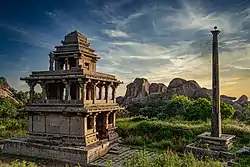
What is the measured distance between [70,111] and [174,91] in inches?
1211

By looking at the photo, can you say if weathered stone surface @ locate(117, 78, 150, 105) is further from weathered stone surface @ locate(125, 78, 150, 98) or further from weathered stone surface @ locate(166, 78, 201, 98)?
weathered stone surface @ locate(166, 78, 201, 98)

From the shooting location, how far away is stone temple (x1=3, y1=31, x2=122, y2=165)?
14320 millimetres

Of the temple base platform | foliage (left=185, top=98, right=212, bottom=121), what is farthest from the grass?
foliage (left=185, top=98, right=212, bottom=121)

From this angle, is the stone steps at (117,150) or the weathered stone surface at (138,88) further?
the weathered stone surface at (138,88)

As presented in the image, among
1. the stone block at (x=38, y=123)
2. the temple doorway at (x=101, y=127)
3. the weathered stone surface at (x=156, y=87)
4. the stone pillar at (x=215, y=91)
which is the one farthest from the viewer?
the weathered stone surface at (x=156, y=87)

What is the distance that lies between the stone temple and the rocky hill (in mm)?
23902

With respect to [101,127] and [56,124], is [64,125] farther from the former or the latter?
[101,127]

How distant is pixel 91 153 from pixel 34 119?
4.70m

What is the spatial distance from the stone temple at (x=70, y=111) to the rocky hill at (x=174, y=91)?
2390 cm

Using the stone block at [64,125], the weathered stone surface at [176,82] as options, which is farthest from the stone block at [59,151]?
the weathered stone surface at [176,82]

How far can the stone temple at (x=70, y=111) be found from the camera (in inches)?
564

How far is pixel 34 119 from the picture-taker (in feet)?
52.0

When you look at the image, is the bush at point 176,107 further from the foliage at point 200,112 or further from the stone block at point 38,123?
the stone block at point 38,123

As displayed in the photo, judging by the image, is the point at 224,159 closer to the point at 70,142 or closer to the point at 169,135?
the point at 169,135
